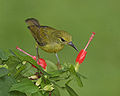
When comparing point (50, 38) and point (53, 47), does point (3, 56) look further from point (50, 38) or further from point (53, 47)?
point (50, 38)

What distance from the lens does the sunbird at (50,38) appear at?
82.5 inches

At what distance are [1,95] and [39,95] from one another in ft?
0.57

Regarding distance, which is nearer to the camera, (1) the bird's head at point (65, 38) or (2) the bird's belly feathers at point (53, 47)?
(1) the bird's head at point (65, 38)

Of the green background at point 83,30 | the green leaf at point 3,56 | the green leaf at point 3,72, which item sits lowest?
the green background at point 83,30

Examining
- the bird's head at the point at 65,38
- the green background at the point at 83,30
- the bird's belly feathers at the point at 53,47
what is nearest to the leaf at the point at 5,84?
the bird's head at the point at 65,38

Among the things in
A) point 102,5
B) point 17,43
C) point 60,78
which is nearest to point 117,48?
point 102,5

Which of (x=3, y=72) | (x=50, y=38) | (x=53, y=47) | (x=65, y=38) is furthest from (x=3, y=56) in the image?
(x=50, y=38)

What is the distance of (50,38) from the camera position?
2355mm

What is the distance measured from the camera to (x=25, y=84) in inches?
44.6

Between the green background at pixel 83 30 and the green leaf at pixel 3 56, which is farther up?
the green leaf at pixel 3 56

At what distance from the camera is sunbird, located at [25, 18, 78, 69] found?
2.10m

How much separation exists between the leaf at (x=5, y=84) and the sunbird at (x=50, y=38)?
0.95m

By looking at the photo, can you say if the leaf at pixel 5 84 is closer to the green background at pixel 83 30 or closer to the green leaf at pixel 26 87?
the green leaf at pixel 26 87

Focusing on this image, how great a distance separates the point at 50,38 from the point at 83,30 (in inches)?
106
